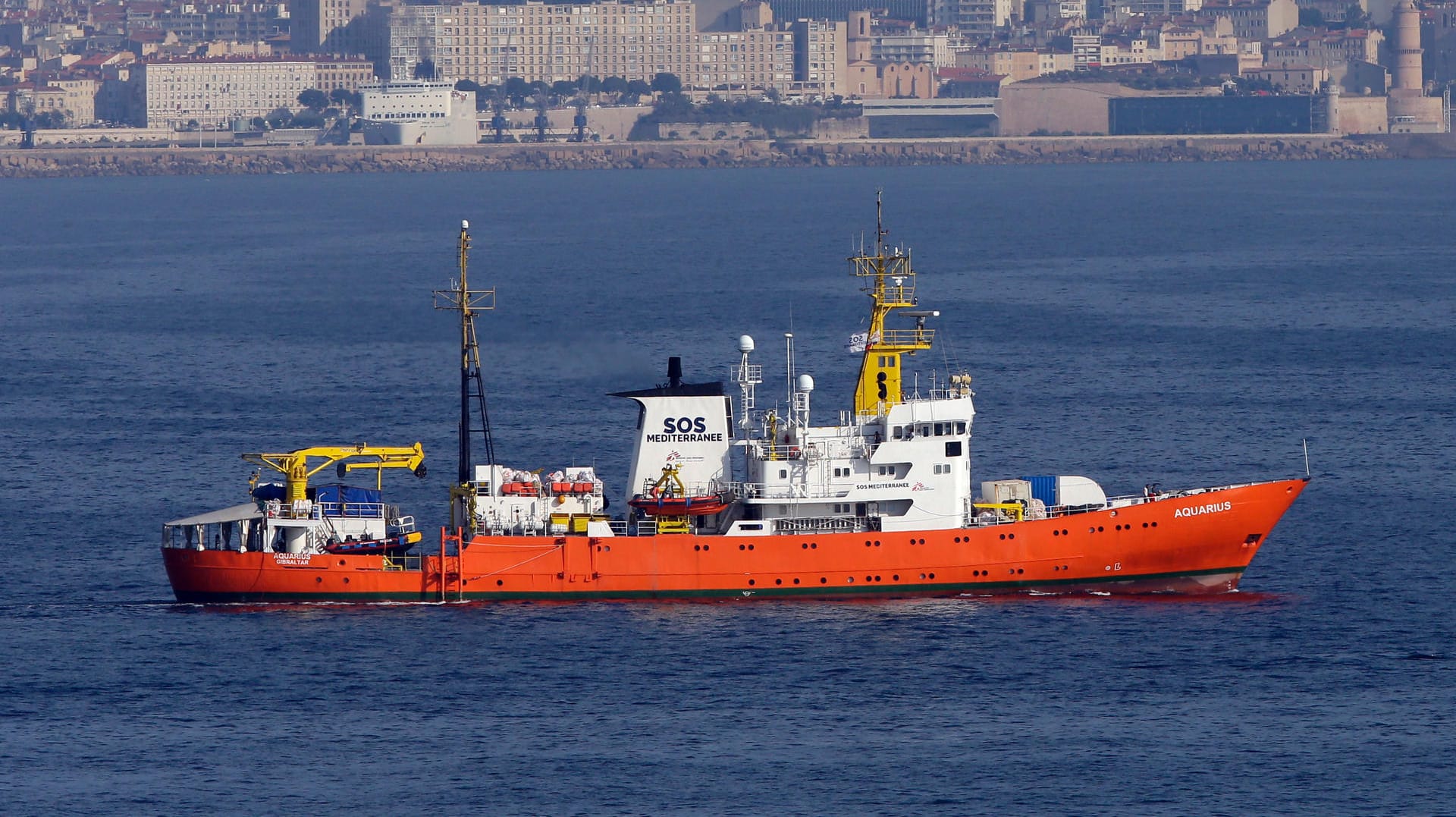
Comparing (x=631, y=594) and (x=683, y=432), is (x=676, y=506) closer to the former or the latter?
(x=683, y=432)

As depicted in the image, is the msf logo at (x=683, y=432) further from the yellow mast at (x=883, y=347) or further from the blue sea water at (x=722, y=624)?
the blue sea water at (x=722, y=624)

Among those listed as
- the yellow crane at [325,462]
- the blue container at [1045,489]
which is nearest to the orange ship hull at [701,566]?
the blue container at [1045,489]

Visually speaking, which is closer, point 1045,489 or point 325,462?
point 325,462

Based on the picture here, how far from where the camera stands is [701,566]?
53906mm

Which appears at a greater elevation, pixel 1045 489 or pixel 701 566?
A: pixel 1045 489

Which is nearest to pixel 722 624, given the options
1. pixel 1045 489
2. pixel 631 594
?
pixel 631 594

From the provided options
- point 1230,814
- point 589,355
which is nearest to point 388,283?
point 589,355

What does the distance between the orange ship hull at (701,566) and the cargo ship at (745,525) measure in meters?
0.04

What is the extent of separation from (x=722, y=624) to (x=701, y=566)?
219cm

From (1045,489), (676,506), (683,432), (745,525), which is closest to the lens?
(676,506)

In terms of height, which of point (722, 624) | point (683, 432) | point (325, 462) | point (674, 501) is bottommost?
point (722, 624)

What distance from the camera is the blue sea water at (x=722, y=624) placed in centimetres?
4325

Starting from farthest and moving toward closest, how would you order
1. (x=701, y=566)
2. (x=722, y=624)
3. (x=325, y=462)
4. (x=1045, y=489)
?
(x=1045, y=489)
(x=325, y=462)
(x=701, y=566)
(x=722, y=624)

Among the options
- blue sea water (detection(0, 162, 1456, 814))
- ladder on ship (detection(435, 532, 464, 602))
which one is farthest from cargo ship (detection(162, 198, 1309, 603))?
blue sea water (detection(0, 162, 1456, 814))
